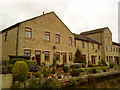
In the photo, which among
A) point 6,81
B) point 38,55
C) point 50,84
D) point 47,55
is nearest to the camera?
point 6,81

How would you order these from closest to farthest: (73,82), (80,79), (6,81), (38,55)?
(6,81), (73,82), (80,79), (38,55)

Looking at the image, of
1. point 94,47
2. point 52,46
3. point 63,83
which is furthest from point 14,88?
point 94,47

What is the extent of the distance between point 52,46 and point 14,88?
1116cm

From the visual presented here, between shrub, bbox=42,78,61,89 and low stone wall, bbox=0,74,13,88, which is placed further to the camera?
shrub, bbox=42,78,61,89

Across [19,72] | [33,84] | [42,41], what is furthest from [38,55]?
[19,72]

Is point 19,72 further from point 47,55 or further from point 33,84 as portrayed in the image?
point 47,55

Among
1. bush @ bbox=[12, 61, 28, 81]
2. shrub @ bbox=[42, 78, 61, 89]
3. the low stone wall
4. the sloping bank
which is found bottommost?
the sloping bank

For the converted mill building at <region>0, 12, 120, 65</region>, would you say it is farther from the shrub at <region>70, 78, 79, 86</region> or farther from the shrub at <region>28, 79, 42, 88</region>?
the shrub at <region>70, 78, 79, 86</region>

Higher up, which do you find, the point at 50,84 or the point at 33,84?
the point at 33,84

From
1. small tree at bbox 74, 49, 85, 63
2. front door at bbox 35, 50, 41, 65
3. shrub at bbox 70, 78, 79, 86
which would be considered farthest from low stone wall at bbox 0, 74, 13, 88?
small tree at bbox 74, 49, 85, 63

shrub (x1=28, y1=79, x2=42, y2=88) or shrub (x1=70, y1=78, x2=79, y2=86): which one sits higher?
shrub (x1=28, y1=79, x2=42, y2=88)

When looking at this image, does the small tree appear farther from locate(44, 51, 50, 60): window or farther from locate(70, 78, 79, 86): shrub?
locate(70, 78, 79, 86): shrub

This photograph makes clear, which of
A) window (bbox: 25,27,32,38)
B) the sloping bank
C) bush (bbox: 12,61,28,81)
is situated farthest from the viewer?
window (bbox: 25,27,32,38)

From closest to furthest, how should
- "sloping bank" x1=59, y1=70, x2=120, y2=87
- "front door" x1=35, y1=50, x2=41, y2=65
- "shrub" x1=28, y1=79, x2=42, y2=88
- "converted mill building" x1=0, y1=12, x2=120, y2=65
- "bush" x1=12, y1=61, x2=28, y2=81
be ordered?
"bush" x1=12, y1=61, x2=28, y2=81
"shrub" x1=28, y1=79, x2=42, y2=88
"sloping bank" x1=59, y1=70, x2=120, y2=87
"converted mill building" x1=0, y1=12, x2=120, y2=65
"front door" x1=35, y1=50, x2=41, y2=65
